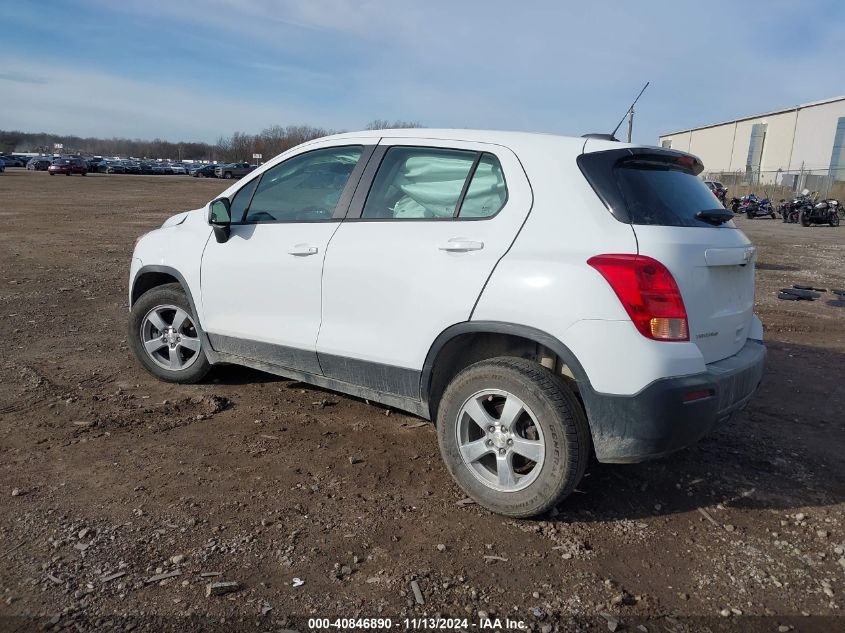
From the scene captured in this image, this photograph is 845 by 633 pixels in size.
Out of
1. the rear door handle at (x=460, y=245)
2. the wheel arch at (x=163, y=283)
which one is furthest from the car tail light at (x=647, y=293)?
the wheel arch at (x=163, y=283)

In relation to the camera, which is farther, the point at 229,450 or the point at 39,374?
the point at 39,374

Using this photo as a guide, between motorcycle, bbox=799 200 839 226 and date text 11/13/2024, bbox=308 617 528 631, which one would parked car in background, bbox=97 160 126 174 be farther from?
date text 11/13/2024, bbox=308 617 528 631

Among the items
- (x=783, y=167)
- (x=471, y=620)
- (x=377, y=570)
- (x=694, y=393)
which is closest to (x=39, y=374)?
(x=377, y=570)

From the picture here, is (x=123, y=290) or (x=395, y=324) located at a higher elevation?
(x=395, y=324)

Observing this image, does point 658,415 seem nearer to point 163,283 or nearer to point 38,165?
point 163,283

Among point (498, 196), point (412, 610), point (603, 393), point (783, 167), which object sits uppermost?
point (783, 167)

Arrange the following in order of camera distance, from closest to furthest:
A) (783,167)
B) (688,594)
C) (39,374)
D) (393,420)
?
(688,594)
(393,420)
(39,374)
(783,167)

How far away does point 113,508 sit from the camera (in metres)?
3.29

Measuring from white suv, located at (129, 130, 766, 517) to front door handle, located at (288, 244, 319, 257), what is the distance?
12 millimetres

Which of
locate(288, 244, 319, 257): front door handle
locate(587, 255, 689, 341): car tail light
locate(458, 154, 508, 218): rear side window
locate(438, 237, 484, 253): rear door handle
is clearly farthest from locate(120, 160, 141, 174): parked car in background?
locate(587, 255, 689, 341): car tail light

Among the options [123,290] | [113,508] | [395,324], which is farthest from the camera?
[123,290]

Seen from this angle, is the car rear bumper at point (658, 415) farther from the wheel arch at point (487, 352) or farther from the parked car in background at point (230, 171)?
the parked car in background at point (230, 171)

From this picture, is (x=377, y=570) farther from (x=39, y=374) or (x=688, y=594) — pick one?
(x=39, y=374)

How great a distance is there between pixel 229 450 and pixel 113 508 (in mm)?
839
